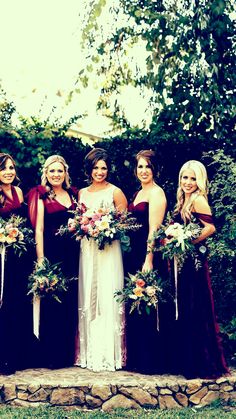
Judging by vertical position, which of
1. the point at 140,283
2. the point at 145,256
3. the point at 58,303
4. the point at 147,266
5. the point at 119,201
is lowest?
the point at 58,303

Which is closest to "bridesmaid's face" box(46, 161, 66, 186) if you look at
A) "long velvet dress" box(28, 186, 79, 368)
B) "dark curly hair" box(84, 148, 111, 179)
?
"long velvet dress" box(28, 186, 79, 368)

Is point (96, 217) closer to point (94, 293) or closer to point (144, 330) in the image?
point (94, 293)

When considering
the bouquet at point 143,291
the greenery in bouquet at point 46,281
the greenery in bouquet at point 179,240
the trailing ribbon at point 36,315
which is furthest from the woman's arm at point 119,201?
the trailing ribbon at point 36,315

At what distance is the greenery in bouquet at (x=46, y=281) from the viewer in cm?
562

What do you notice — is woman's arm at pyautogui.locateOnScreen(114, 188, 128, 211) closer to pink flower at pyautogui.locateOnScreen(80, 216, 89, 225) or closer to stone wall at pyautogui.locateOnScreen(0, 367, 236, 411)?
pink flower at pyautogui.locateOnScreen(80, 216, 89, 225)

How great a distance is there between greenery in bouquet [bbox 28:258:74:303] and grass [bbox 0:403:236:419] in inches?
39.4

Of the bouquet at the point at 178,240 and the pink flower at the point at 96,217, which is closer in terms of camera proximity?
the bouquet at the point at 178,240

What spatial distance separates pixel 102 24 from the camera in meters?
8.76

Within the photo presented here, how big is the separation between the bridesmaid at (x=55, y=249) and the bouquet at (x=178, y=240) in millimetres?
944

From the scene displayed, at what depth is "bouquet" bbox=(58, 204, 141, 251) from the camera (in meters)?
5.55

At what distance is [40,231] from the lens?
227 inches

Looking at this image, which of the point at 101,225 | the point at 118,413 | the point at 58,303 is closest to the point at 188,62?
the point at 101,225

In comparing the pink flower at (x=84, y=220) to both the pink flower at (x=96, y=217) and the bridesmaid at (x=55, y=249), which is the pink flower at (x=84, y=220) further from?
the bridesmaid at (x=55, y=249)

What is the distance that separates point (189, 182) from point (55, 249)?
4.67ft
